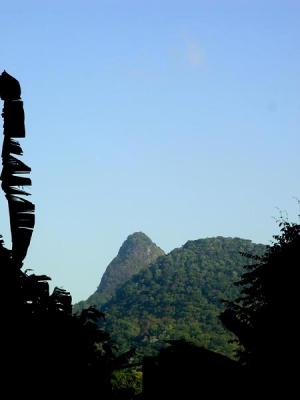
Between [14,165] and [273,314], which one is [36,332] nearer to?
[14,165]

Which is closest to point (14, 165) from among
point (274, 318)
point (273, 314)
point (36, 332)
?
point (36, 332)

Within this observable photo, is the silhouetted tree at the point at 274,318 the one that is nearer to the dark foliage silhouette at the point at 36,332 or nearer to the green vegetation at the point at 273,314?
the green vegetation at the point at 273,314

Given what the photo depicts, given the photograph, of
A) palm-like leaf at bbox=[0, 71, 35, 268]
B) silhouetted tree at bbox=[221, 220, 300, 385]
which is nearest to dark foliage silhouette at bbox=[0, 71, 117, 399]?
palm-like leaf at bbox=[0, 71, 35, 268]

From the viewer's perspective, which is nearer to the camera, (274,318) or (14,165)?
(14,165)

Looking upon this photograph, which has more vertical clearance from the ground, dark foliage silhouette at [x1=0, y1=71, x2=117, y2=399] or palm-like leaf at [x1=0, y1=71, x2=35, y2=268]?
palm-like leaf at [x1=0, y1=71, x2=35, y2=268]

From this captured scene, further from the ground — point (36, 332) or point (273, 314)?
point (273, 314)

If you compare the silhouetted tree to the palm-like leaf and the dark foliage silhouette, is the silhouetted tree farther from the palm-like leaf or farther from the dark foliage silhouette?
the palm-like leaf

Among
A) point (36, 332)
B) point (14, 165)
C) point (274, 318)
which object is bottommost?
point (36, 332)

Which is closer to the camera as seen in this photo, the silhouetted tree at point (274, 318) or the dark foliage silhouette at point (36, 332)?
the dark foliage silhouette at point (36, 332)

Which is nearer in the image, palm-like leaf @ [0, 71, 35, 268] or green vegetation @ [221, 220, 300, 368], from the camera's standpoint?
palm-like leaf @ [0, 71, 35, 268]

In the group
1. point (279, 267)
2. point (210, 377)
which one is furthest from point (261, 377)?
point (279, 267)

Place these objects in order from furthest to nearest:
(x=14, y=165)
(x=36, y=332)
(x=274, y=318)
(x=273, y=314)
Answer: (x=273, y=314) → (x=274, y=318) → (x=14, y=165) → (x=36, y=332)

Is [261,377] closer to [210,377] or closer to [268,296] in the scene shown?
[210,377]

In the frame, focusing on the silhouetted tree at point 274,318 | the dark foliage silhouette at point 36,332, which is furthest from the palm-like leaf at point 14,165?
the silhouetted tree at point 274,318
